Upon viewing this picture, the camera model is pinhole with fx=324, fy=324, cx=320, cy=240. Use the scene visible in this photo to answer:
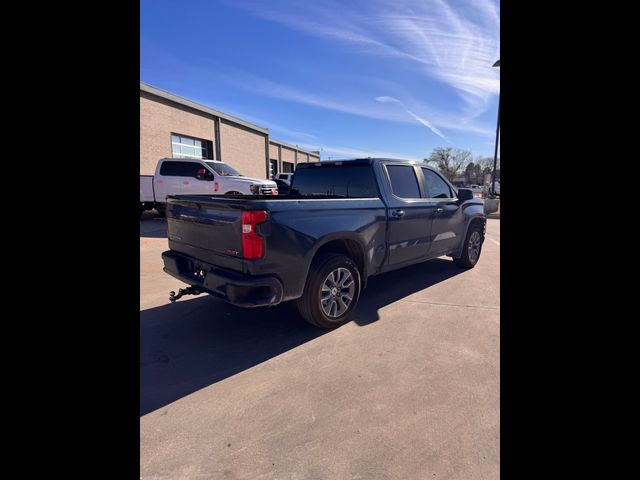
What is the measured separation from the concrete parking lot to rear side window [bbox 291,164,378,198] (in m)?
1.60

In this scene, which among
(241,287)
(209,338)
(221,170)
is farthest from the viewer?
(221,170)

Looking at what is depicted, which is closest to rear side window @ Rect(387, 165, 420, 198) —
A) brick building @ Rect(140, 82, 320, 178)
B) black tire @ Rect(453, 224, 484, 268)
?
black tire @ Rect(453, 224, 484, 268)

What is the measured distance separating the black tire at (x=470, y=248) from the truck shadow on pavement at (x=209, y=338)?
1.67m

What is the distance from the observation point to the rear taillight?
291 centimetres

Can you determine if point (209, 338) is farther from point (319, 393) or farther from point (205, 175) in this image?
point (205, 175)

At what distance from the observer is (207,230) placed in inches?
132

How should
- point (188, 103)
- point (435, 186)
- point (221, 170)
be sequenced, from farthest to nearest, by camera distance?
1. point (188, 103)
2. point (221, 170)
3. point (435, 186)

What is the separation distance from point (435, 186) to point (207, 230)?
3.84 meters

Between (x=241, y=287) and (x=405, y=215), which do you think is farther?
(x=405, y=215)

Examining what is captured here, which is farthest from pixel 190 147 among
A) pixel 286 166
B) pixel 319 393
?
pixel 319 393
